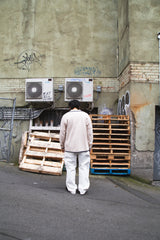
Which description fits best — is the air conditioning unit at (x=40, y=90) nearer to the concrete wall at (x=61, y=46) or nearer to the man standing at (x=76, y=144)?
the concrete wall at (x=61, y=46)

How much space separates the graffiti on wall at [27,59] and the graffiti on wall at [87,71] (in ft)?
5.18

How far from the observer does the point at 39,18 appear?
8.53 metres

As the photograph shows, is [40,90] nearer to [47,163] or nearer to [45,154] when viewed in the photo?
[45,154]

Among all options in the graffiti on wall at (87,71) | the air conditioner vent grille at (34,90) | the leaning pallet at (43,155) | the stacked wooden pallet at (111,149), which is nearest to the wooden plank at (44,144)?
the leaning pallet at (43,155)

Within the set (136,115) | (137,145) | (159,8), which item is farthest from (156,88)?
(159,8)

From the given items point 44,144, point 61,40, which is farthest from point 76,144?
point 61,40

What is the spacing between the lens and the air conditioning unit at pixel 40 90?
24.7ft

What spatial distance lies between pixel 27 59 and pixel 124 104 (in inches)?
174

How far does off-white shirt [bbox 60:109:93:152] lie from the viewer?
3.90 meters

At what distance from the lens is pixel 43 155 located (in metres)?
6.19

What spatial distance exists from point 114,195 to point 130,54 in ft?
14.0

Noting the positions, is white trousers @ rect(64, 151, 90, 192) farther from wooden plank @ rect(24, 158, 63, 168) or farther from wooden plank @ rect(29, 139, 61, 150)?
wooden plank @ rect(29, 139, 61, 150)

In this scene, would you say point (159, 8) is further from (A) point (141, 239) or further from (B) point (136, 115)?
(A) point (141, 239)

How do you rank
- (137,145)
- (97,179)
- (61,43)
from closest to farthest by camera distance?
(97,179), (137,145), (61,43)
